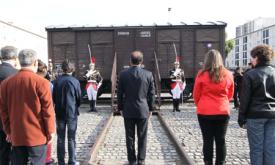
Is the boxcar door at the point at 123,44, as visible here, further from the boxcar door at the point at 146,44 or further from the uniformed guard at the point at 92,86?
the uniformed guard at the point at 92,86

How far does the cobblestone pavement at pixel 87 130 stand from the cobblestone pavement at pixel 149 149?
0.34 meters

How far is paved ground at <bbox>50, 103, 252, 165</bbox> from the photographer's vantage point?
6301 millimetres

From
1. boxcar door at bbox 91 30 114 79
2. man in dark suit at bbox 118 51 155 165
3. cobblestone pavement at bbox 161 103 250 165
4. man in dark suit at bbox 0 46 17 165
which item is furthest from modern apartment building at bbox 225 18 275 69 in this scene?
man in dark suit at bbox 0 46 17 165

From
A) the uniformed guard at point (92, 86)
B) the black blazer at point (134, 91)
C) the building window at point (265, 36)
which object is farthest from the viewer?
the building window at point (265, 36)

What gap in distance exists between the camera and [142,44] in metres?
15.2

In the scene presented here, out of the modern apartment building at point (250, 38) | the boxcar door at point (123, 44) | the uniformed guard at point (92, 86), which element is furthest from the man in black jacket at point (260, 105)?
the modern apartment building at point (250, 38)

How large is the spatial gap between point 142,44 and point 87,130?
682 centimetres

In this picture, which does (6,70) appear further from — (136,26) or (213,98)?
(136,26)

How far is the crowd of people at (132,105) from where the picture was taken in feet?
12.1

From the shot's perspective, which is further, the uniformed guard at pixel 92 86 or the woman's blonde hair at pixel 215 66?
the uniformed guard at pixel 92 86

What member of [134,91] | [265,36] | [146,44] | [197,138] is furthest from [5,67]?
[265,36]

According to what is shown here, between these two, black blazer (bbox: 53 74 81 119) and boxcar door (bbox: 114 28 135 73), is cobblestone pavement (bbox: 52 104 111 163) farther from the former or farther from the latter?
boxcar door (bbox: 114 28 135 73)

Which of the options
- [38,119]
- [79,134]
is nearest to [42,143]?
[38,119]

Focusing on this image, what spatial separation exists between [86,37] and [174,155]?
9908 millimetres
